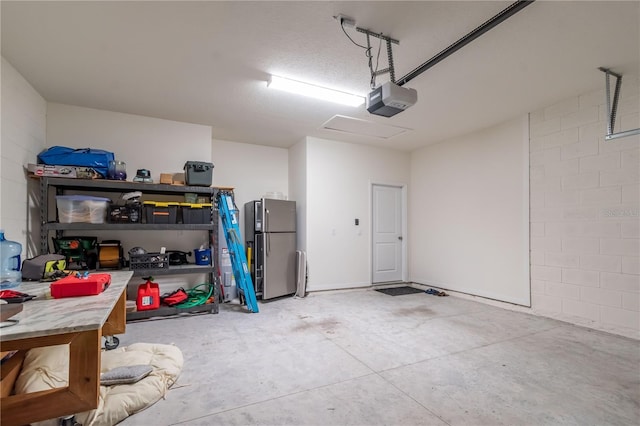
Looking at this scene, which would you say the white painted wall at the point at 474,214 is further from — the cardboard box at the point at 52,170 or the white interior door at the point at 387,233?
the cardboard box at the point at 52,170

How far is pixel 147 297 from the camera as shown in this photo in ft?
12.4

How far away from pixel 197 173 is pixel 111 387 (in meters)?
2.79

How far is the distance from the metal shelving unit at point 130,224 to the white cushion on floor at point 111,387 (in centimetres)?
146

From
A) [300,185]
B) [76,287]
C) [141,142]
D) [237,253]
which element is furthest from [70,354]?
[300,185]

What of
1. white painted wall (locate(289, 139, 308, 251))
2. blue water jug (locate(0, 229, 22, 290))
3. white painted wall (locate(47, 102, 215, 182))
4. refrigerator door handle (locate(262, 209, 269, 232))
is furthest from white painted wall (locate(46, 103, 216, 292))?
white painted wall (locate(289, 139, 308, 251))

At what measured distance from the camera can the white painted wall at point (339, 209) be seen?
534 centimetres

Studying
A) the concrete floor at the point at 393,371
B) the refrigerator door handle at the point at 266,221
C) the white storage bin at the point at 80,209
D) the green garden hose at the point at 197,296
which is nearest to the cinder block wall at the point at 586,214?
the concrete floor at the point at 393,371

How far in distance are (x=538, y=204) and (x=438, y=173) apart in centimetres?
189

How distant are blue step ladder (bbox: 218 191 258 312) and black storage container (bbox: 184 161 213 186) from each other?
44 centimetres

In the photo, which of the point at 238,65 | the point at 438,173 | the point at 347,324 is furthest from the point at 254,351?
the point at 438,173

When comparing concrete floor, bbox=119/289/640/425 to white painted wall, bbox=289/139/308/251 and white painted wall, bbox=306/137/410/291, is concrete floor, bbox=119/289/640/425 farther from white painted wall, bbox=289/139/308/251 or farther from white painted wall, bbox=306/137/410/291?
white painted wall, bbox=289/139/308/251

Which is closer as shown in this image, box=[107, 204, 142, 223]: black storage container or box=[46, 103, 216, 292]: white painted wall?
box=[107, 204, 142, 223]: black storage container

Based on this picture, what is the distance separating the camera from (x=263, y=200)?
483cm

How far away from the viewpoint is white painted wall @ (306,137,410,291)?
17.5 feet
